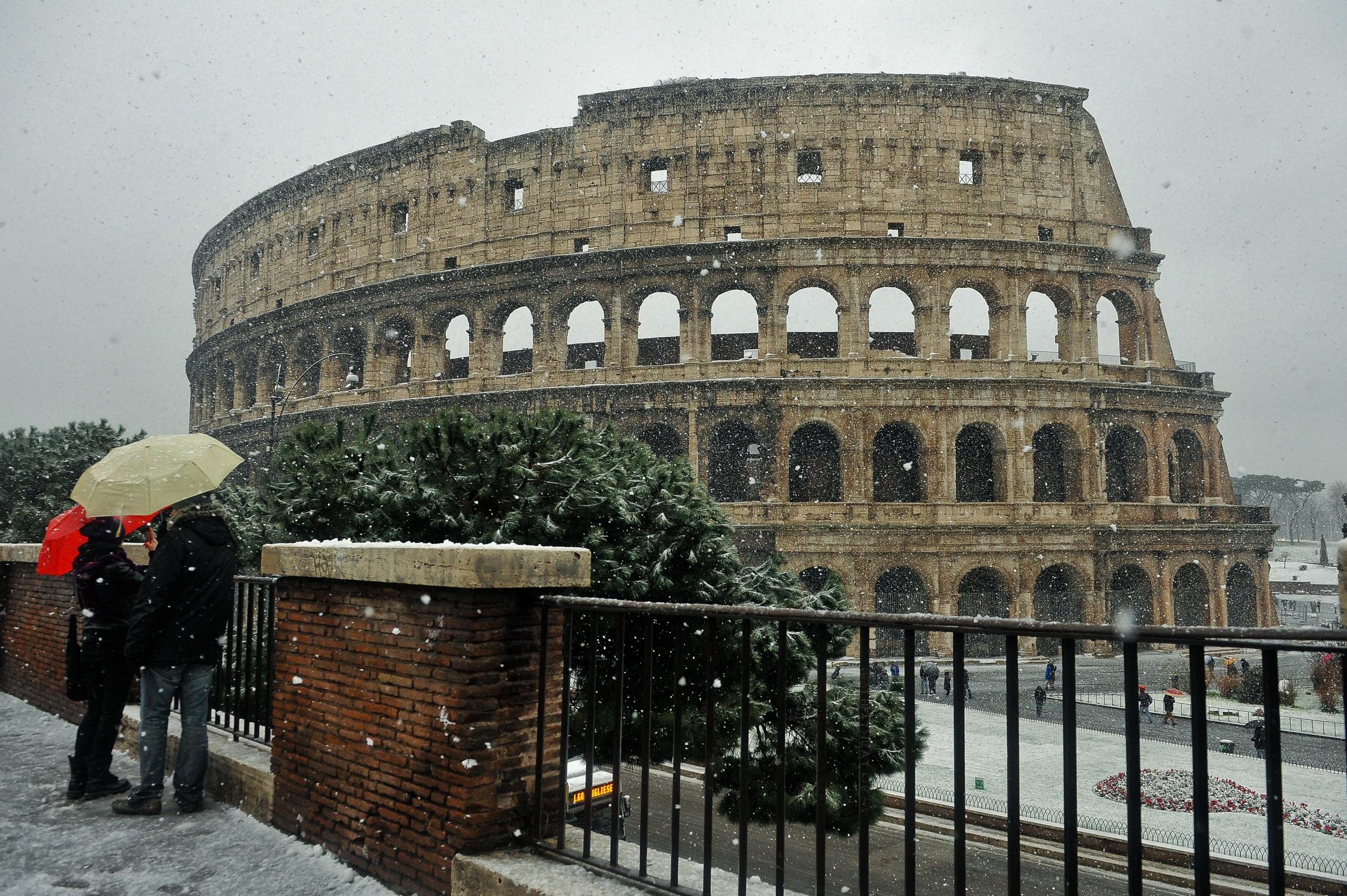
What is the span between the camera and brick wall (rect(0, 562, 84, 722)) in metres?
6.87

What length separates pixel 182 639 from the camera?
14.5 feet

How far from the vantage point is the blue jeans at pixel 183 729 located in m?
4.45

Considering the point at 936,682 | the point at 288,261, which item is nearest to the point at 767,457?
the point at 936,682

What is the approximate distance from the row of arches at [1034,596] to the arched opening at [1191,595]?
6 cm

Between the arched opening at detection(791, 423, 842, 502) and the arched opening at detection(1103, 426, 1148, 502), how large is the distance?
29.9 feet

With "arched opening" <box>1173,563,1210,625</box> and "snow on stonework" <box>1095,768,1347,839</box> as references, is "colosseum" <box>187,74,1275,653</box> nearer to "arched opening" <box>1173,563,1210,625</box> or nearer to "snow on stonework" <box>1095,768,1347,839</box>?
"arched opening" <box>1173,563,1210,625</box>

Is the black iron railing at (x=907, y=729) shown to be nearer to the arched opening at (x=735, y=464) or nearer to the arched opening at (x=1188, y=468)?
the arched opening at (x=735, y=464)

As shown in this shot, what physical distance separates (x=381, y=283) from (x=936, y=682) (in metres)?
25.5

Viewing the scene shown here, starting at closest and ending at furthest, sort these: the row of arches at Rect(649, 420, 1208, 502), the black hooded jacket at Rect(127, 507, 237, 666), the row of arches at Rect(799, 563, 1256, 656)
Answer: the black hooded jacket at Rect(127, 507, 237, 666) → the row of arches at Rect(799, 563, 1256, 656) → the row of arches at Rect(649, 420, 1208, 502)

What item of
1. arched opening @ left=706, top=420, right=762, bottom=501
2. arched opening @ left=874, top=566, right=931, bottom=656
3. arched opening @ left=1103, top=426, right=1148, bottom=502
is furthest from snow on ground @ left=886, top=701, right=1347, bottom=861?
arched opening @ left=1103, top=426, right=1148, bottom=502

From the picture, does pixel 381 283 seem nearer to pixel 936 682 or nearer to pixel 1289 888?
pixel 936 682

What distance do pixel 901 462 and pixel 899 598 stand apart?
5.03 metres

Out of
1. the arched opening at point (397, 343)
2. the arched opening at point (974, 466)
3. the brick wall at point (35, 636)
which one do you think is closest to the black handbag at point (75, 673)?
the brick wall at point (35, 636)

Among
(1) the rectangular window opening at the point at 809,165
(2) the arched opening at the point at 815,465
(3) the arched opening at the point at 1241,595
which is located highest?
(1) the rectangular window opening at the point at 809,165
